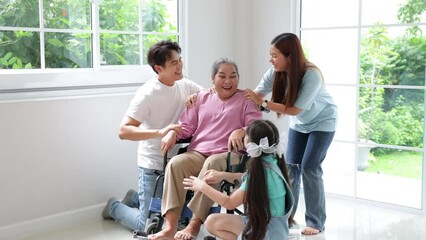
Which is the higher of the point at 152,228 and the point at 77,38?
the point at 77,38

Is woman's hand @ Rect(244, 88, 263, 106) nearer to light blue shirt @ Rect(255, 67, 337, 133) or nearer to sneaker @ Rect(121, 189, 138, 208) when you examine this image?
light blue shirt @ Rect(255, 67, 337, 133)

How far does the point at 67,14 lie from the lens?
13.6ft

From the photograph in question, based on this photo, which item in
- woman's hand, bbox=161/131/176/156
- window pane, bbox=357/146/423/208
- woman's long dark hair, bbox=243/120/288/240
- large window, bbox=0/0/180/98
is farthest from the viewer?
window pane, bbox=357/146/423/208

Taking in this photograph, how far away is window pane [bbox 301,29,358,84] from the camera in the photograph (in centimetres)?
472

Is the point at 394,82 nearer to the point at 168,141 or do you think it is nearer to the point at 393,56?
the point at 393,56

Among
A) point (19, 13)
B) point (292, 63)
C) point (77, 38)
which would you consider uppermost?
point (19, 13)

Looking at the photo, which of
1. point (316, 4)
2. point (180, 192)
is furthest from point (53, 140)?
point (316, 4)

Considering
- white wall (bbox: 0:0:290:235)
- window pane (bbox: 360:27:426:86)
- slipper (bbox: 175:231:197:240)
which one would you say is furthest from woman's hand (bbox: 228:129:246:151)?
window pane (bbox: 360:27:426:86)

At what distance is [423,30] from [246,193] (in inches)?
86.7

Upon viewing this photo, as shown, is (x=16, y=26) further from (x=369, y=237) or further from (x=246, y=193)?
(x=369, y=237)

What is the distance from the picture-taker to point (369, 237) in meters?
3.86

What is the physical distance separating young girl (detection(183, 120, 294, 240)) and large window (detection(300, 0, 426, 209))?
1.79 m

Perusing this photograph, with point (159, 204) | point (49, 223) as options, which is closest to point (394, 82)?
point (159, 204)

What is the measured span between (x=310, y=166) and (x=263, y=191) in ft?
3.36
